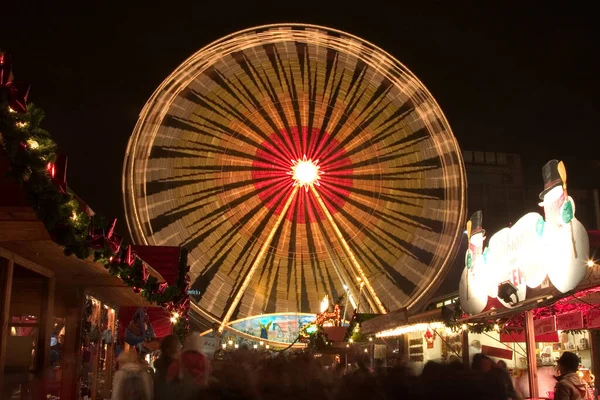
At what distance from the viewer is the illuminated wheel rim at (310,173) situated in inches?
809

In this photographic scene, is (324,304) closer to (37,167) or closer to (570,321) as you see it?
(570,321)

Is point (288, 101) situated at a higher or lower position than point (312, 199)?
higher

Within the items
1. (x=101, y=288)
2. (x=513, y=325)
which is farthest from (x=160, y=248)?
(x=513, y=325)

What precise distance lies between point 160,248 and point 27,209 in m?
8.80

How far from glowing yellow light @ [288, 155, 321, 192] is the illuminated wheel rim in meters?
0.13

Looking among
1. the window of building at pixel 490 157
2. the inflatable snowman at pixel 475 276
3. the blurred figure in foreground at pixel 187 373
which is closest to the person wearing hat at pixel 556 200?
the inflatable snowman at pixel 475 276

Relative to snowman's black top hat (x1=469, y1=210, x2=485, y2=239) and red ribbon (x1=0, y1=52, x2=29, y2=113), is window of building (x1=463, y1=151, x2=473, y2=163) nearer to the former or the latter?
snowman's black top hat (x1=469, y1=210, x2=485, y2=239)

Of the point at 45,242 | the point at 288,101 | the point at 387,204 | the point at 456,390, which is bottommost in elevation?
the point at 456,390

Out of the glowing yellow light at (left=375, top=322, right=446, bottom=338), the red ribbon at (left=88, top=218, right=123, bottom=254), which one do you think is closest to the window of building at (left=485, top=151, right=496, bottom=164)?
the glowing yellow light at (left=375, top=322, right=446, bottom=338)

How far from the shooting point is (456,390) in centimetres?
342

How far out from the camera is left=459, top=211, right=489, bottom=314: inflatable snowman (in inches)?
436

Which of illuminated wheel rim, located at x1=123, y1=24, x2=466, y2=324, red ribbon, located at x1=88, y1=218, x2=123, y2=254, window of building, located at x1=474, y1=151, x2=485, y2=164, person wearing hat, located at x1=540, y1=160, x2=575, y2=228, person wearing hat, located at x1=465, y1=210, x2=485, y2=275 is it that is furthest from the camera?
window of building, located at x1=474, y1=151, x2=485, y2=164

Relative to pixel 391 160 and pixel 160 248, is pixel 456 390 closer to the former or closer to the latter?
pixel 160 248

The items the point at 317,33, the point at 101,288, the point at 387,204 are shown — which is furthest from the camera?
the point at 387,204
